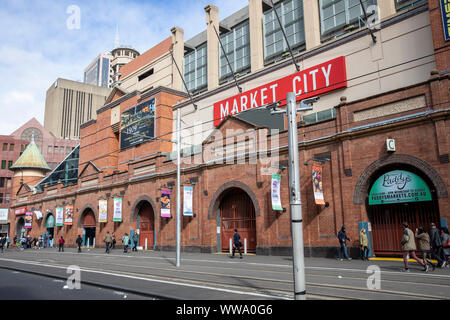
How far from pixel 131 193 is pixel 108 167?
1029 centimetres

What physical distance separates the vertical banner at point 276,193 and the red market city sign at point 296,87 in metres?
5.71

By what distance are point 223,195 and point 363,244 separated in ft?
37.4

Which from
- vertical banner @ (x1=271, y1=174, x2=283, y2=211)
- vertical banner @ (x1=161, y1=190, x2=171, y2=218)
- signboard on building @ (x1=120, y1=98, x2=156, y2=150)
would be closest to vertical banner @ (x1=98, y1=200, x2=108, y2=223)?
signboard on building @ (x1=120, y1=98, x2=156, y2=150)

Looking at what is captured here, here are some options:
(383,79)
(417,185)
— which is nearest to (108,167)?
(383,79)

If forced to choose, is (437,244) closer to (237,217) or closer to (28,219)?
(237,217)

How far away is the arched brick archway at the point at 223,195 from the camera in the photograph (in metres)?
24.5

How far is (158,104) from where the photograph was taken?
1496 inches

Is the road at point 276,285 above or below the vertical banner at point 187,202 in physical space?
below

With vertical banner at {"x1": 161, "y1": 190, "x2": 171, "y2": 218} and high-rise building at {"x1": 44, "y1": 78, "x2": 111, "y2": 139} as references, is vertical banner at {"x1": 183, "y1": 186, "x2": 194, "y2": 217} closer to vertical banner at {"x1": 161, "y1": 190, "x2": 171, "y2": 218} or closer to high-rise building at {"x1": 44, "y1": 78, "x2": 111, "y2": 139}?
vertical banner at {"x1": 161, "y1": 190, "x2": 171, "y2": 218}

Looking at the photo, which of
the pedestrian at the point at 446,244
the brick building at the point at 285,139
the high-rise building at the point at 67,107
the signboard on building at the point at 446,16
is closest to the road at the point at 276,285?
the pedestrian at the point at 446,244

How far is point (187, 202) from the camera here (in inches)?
1102

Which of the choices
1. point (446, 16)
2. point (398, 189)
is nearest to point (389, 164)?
point (398, 189)

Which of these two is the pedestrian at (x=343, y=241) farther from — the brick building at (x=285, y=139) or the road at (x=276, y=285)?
the road at (x=276, y=285)
